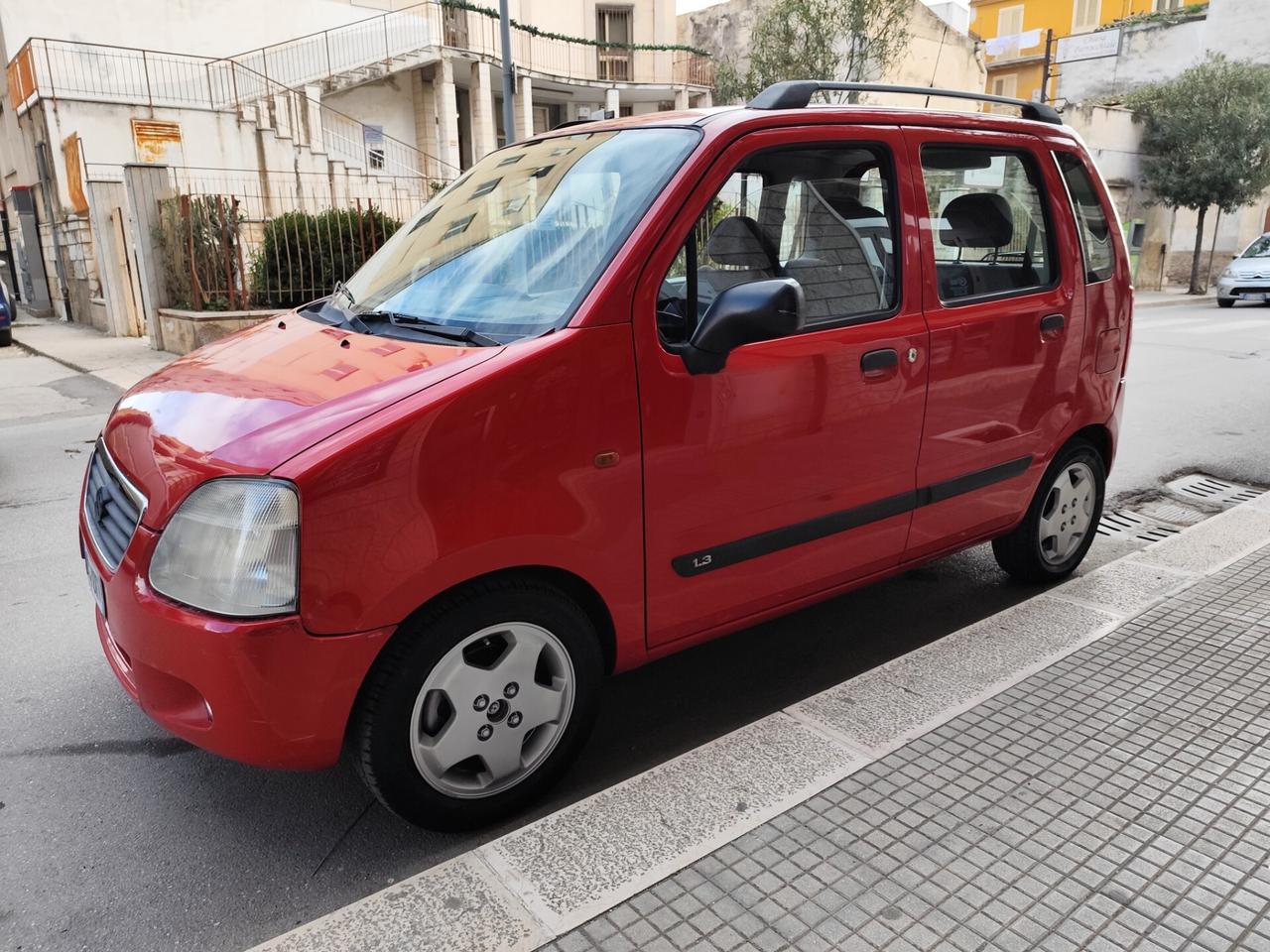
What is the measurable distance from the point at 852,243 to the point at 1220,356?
11528mm

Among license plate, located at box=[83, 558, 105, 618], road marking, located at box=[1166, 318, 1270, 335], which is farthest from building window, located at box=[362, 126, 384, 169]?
license plate, located at box=[83, 558, 105, 618]

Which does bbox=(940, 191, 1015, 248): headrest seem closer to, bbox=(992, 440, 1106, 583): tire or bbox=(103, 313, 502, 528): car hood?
bbox=(992, 440, 1106, 583): tire

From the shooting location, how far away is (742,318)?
2561mm

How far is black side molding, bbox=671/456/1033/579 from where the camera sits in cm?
282

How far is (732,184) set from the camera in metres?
2.94

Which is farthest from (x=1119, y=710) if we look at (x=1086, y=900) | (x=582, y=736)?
(x=582, y=736)

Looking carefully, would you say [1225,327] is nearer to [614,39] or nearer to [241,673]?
[241,673]

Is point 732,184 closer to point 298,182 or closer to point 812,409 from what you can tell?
point 812,409

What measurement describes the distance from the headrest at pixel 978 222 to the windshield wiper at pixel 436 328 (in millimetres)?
1802

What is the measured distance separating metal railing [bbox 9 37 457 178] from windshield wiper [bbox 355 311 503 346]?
1793cm

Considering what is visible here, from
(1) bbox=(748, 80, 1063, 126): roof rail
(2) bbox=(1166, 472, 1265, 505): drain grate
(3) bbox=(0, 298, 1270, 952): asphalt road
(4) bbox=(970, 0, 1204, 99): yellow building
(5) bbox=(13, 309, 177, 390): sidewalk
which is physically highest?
(4) bbox=(970, 0, 1204, 99): yellow building

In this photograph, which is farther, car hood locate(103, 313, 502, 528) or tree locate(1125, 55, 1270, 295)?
tree locate(1125, 55, 1270, 295)

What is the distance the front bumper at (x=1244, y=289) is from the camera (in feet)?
66.2

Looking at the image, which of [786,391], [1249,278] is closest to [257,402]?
[786,391]
